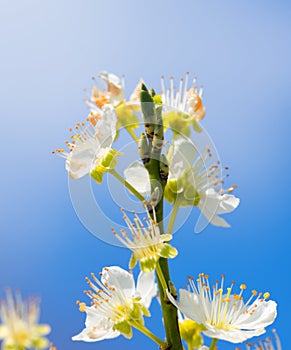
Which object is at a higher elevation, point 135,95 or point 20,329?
point 135,95

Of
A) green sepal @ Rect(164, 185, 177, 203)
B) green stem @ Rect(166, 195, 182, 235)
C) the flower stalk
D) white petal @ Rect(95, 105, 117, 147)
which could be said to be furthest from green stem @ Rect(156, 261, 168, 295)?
white petal @ Rect(95, 105, 117, 147)

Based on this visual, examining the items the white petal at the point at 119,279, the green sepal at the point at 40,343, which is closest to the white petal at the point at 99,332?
the white petal at the point at 119,279

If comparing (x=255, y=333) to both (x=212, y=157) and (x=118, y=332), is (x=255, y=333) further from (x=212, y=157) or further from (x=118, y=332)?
(x=212, y=157)

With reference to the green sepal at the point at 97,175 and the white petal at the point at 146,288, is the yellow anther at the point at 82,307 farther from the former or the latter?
the green sepal at the point at 97,175

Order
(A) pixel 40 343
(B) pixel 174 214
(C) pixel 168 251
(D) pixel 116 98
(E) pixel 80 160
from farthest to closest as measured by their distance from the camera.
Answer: (D) pixel 116 98
(E) pixel 80 160
(B) pixel 174 214
(C) pixel 168 251
(A) pixel 40 343

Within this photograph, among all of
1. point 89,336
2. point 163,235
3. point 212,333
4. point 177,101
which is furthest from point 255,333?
point 177,101

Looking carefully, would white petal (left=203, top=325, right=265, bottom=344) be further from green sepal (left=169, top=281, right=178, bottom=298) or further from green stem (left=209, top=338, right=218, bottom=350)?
green sepal (left=169, top=281, right=178, bottom=298)

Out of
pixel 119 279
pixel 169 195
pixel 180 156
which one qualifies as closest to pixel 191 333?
pixel 119 279

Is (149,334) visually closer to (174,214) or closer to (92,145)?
(174,214)
